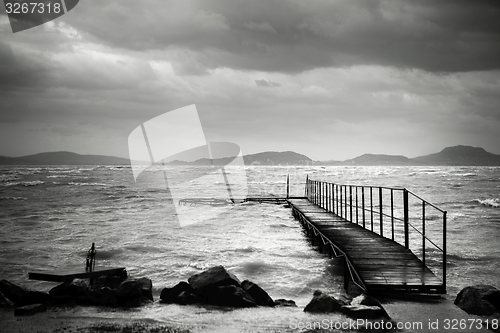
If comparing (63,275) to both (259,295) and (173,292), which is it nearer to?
(173,292)

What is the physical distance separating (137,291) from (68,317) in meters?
1.26

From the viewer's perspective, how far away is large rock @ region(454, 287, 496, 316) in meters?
6.12

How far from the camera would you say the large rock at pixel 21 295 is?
288 inches

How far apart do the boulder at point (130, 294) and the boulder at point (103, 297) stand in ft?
0.26

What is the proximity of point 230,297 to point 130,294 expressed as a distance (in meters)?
1.81

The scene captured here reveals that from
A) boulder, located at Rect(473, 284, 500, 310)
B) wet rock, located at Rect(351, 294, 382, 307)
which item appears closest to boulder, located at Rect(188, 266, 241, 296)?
wet rock, located at Rect(351, 294, 382, 307)

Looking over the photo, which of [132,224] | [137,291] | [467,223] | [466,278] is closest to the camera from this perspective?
[137,291]

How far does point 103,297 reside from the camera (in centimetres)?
745

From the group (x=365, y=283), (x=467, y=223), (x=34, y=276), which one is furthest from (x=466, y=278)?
(x=467, y=223)

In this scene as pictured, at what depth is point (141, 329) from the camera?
237 inches

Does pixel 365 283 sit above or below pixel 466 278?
above

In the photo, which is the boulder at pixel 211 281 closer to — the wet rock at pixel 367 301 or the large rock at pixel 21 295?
the wet rock at pixel 367 301

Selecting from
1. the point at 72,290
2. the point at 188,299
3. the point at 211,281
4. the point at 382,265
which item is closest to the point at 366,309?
the point at 382,265

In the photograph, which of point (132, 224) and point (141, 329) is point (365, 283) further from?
point (132, 224)
